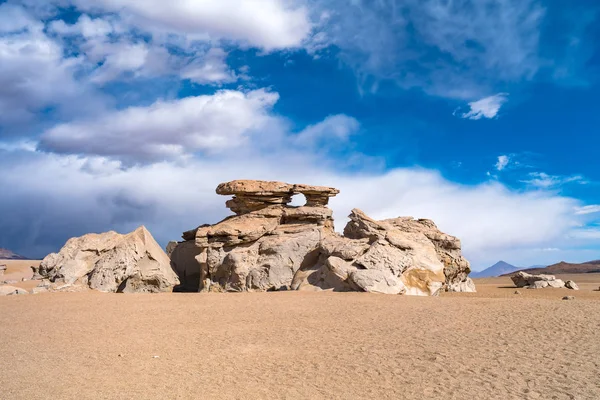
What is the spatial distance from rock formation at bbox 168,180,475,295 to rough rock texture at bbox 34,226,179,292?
1958 mm

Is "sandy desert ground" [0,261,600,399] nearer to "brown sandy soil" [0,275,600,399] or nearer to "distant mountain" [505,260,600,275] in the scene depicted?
"brown sandy soil" [0,275,600,399]

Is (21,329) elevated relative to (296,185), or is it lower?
lower


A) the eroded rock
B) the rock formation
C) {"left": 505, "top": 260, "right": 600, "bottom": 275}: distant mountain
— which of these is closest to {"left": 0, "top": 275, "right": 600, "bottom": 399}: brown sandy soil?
the rock formation

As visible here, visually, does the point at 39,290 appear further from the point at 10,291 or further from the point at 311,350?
the point at 311,350

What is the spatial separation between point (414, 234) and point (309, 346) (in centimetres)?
1279

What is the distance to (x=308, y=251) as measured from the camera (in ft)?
66.8

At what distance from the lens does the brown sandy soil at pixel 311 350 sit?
22.3 ft

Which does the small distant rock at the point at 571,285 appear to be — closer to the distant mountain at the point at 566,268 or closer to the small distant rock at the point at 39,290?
the small distant rock at the point at 39,290

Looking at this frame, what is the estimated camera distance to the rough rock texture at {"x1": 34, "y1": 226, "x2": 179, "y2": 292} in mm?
20422

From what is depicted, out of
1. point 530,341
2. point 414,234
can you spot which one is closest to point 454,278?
point 414,234

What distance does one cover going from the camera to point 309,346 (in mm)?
9281

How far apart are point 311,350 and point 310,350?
21 millimetres

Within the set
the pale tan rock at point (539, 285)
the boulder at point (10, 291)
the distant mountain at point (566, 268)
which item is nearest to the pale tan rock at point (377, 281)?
the pale tan rock at point (539, 285)

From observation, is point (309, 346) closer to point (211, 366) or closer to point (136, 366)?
point (211, 366)
